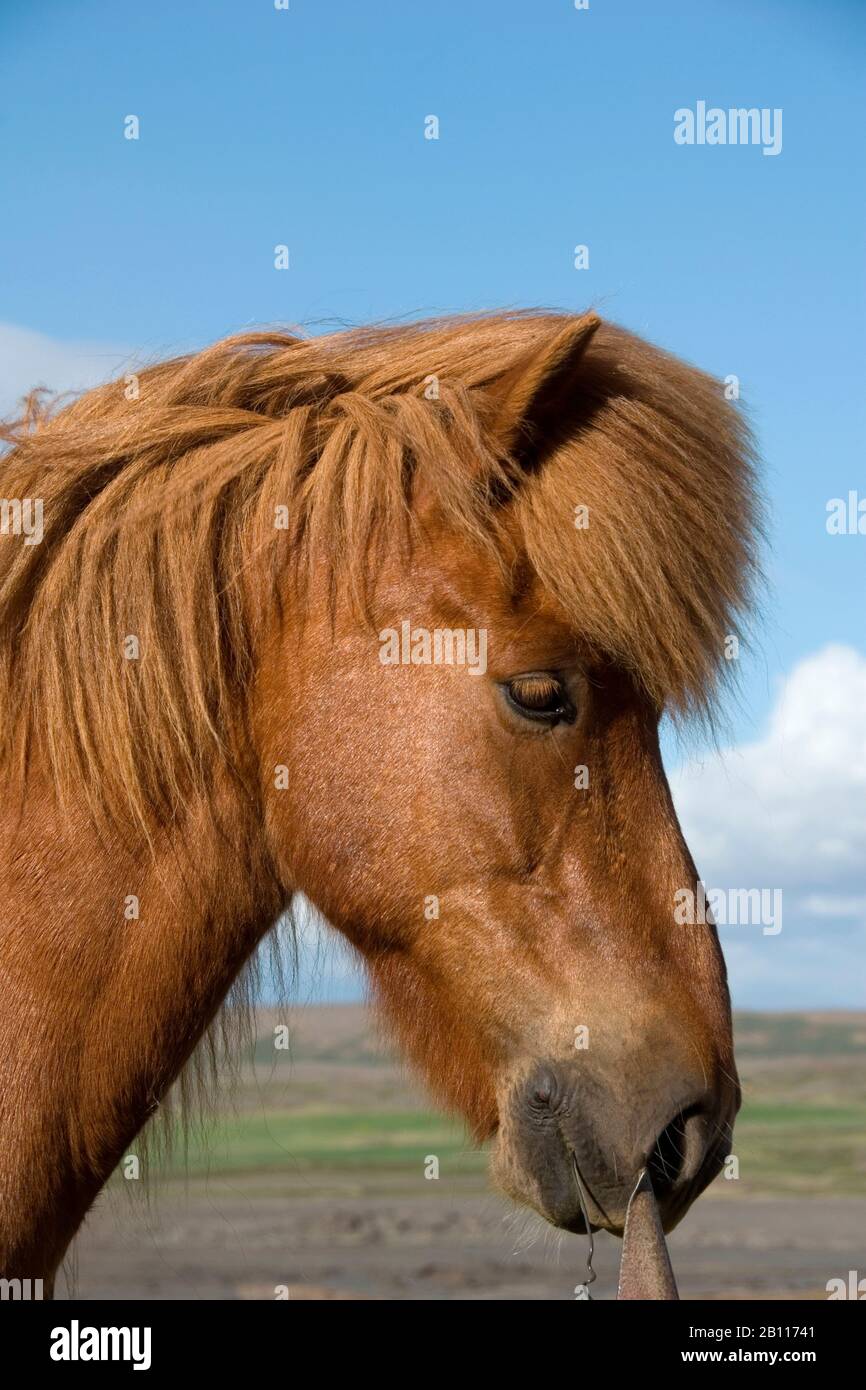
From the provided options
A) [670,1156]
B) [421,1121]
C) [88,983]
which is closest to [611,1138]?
[670,1156]

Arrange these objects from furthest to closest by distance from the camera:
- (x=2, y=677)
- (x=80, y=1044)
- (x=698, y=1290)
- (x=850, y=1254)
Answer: (x=850, y=1254), (x=698, y=1290), (x=2, y=677), (x=80, y=1044)

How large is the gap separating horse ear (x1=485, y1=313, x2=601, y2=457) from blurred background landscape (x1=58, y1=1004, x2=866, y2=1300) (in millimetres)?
1539

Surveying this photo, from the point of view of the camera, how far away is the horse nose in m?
2.85

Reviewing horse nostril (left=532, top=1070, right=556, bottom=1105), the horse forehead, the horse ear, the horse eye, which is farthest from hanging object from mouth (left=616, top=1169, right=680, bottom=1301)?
the horse ear

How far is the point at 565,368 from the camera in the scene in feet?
9.95

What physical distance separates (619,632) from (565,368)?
63 centimetres

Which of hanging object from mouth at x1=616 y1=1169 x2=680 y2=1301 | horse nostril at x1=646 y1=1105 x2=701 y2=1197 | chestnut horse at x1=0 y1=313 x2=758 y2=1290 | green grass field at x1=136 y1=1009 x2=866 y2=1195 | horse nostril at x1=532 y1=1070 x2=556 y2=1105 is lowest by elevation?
green grass field at x1=136 y1=1009 x2=866 y2=1195

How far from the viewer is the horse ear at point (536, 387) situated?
2.98 metres

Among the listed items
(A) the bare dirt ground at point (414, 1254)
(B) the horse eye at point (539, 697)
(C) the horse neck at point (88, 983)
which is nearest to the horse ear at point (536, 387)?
(B) the horse eye at point (539, 697)

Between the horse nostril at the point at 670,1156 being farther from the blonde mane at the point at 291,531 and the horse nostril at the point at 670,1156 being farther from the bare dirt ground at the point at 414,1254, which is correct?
the bare dirt ground at the point at 414,1254

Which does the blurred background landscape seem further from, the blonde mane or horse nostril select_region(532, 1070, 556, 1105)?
the blonde mane

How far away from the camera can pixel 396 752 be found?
2.99 meters
